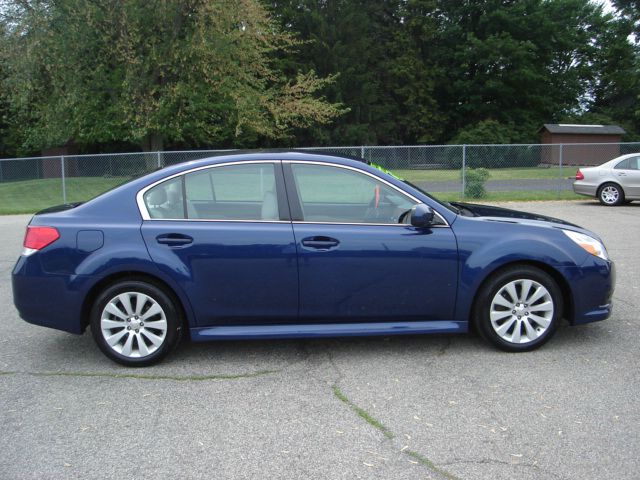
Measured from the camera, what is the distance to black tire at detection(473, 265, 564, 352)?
464 cm

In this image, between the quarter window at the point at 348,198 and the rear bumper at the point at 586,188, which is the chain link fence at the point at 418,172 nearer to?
the rear bumper at the point at 586,188

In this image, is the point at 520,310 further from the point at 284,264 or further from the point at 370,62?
the point at 370,62

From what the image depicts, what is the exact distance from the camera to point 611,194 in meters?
15.2

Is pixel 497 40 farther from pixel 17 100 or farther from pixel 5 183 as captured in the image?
pixel 5 183

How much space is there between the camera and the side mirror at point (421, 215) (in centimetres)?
448

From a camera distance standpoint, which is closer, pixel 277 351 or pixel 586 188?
pixel 277 351

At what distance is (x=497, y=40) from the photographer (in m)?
48.3

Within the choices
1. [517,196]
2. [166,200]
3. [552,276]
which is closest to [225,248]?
[166,200]

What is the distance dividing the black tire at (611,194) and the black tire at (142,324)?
1372cm

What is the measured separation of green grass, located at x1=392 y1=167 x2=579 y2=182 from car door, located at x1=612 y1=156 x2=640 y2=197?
2760mm

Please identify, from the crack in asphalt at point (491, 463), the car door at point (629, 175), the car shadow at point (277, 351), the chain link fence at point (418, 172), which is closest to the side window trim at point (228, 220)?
the car shadow at point (277, 351)

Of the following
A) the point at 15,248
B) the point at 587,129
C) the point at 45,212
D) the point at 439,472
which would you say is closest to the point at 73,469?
the point at 439,472

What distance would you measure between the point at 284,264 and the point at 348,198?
79 cm

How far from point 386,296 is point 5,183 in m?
17.1
